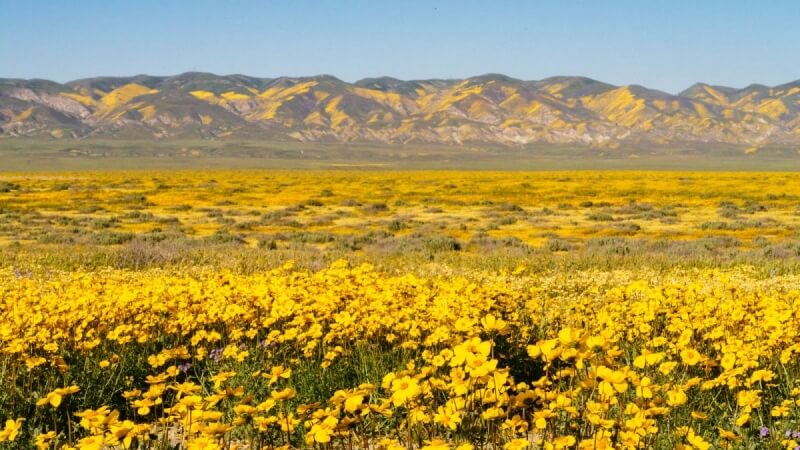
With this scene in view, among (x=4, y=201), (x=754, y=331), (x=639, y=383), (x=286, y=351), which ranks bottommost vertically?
(x=4, y=201)

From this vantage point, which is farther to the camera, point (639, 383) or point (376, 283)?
point (376, 283)

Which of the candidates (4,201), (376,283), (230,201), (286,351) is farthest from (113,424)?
(4,201)

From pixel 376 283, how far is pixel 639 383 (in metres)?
4.91

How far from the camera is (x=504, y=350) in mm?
6797

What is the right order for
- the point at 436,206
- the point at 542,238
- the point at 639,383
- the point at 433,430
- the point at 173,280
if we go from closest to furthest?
the point at 639,383, the point at 433,430, the point at 173,280, the point at 542,238, the point at 436,206

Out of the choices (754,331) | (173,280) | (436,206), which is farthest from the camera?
(436,206)

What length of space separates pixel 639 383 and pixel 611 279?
9944 mm

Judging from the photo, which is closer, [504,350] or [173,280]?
[504,350]

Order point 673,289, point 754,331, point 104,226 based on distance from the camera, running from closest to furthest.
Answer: point 754,331 < point 673,289 < point 104,226

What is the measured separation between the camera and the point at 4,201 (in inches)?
1795

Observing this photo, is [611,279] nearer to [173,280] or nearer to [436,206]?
[173,280]

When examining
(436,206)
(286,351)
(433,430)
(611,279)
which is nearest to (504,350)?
(286,351)

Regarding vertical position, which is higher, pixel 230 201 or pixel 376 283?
pixel 376 283

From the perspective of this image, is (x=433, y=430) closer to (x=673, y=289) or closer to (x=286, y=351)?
(x=286, y=351)
